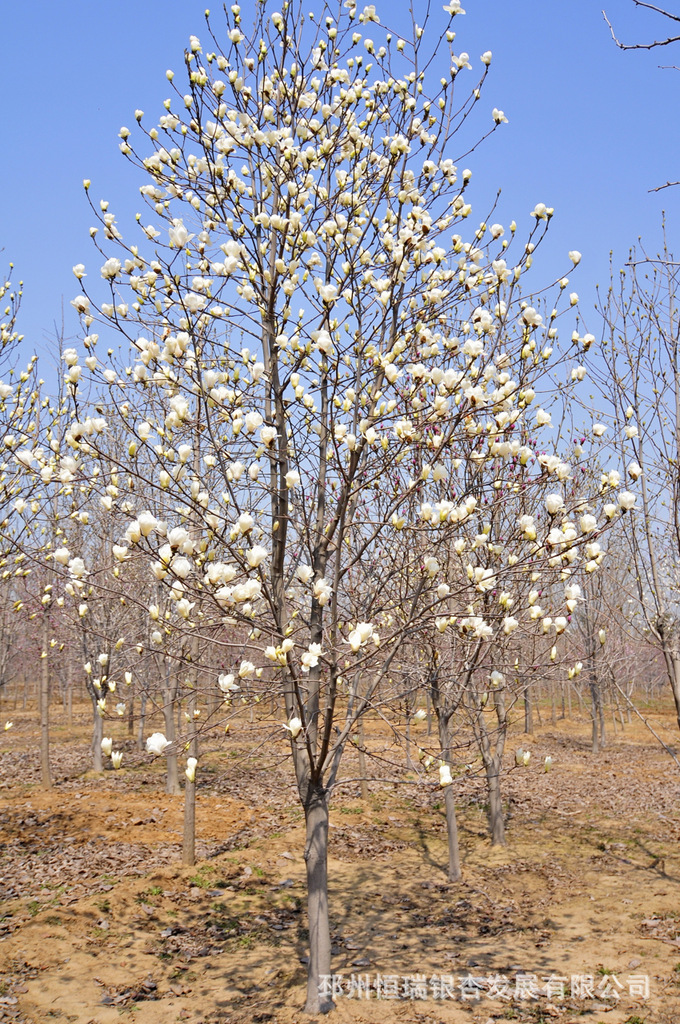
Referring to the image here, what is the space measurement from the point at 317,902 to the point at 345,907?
135 inches

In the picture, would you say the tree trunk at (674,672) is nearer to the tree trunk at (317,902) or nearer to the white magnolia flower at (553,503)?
the tree trunk at (317,902)

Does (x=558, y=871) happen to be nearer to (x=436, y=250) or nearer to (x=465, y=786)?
(x=465, y=786)

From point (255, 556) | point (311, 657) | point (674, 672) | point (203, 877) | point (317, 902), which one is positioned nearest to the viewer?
point (255, 556)

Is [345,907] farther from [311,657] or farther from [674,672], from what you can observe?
[311,657]

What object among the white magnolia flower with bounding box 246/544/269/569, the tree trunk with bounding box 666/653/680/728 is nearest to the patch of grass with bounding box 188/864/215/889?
the tree trunk with bounding box 666/653/680/728

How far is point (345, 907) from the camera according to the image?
7.75 m

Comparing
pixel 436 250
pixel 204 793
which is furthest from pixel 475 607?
pixel 204 793

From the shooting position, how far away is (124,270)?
167 inches

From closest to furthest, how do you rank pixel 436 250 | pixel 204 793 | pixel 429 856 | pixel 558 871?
pixel 436 250
pixel 558 871
pixel 429 856
pixel 204 793

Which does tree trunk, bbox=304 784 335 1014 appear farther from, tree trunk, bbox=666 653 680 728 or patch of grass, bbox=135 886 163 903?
tree trunk, bbox=666 653 680 728

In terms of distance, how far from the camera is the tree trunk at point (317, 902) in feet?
15.8

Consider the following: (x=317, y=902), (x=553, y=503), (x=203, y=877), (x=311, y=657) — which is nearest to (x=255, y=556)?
(x=311, y=657)

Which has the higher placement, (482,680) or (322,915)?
(482,680)

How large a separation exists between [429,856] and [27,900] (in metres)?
5.25
